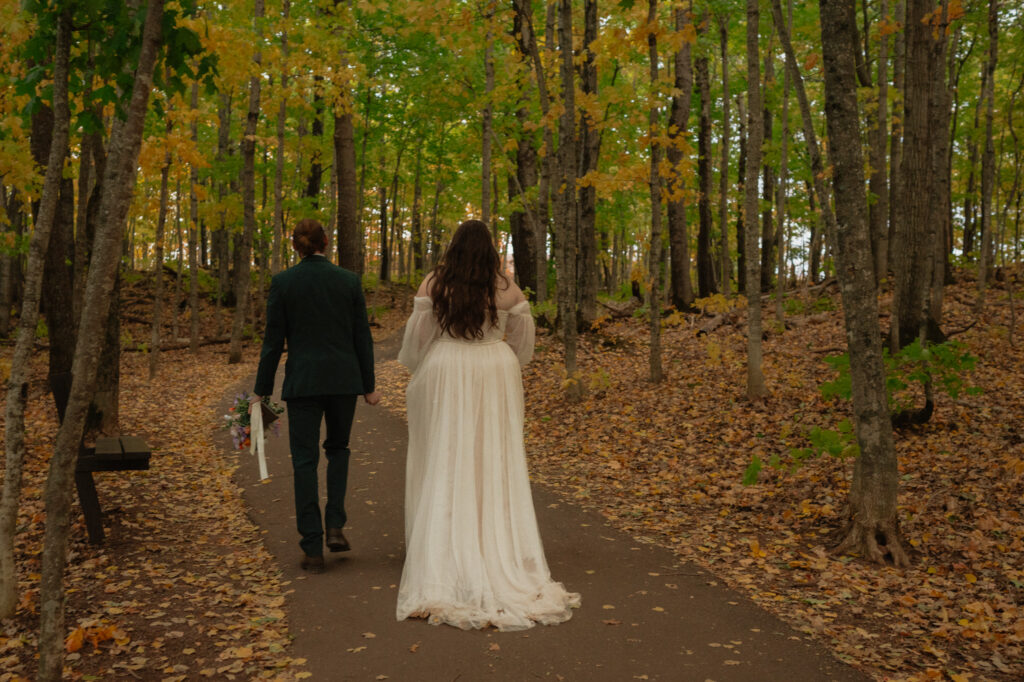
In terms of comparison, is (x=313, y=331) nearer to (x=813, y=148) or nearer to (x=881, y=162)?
(x=813, y=148)

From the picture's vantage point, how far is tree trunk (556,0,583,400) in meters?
10.7

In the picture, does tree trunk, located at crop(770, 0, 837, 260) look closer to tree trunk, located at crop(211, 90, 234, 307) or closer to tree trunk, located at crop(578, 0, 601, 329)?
tree trunk, located at crop(578, 0, 601, 329)

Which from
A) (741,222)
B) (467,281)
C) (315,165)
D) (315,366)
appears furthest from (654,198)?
(315,165)

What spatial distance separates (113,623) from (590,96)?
934cm

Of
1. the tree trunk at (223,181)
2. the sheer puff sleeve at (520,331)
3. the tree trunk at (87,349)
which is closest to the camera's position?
the tree trunk at (87,349)

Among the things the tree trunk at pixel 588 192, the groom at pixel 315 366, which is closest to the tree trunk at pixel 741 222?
the tree trunk at pixel 588 192

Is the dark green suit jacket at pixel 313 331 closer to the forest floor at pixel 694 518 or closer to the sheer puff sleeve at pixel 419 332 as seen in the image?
the sheer puff sleeve at pixel 419 332

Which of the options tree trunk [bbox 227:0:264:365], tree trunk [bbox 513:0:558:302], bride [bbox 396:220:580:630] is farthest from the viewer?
tree trunk [bbox 227:0:264:365]

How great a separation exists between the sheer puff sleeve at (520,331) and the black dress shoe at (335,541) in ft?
5.91

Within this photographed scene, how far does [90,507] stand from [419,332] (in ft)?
9.38

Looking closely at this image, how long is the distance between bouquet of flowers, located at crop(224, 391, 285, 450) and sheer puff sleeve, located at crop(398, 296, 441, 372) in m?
1.07

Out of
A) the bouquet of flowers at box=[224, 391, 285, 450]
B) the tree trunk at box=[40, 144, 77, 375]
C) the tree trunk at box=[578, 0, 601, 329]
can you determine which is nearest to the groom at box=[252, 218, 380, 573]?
Answer: the bouquet of flowers at box=[224, 391, 285, 450]

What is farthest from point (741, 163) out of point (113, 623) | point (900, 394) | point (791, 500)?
point (113, 623)

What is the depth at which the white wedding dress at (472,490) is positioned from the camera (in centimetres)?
445
